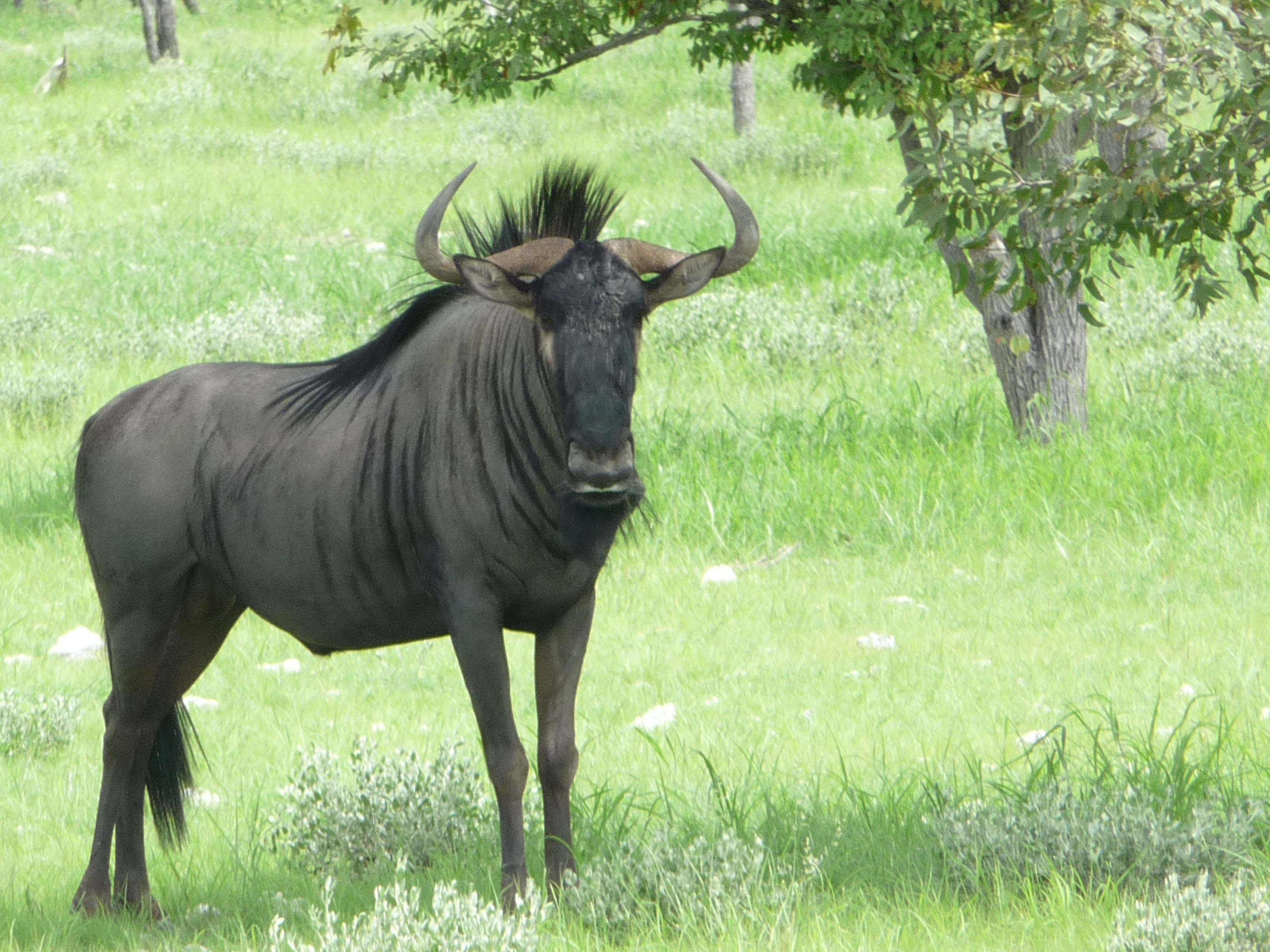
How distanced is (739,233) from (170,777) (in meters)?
2.58

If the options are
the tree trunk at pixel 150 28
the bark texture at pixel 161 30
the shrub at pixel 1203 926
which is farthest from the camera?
the bark texture at pixel 161 30

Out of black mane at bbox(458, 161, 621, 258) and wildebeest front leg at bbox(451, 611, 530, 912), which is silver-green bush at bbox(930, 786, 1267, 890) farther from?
black mane at bbox(458, 161, 621, 258)

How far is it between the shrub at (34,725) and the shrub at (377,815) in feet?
5.12

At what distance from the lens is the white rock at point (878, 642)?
6.62 meters

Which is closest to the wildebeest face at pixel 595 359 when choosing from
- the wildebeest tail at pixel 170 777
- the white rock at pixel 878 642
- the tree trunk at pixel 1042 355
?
the wildebeest tail at pixel 170 777

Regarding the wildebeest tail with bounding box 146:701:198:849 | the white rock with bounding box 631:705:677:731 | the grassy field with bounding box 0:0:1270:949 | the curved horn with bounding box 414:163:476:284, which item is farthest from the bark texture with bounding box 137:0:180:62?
the curved horn with bounding box 414:163:476:284

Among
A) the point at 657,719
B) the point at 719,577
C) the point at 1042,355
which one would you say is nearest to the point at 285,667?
the point at 657,719

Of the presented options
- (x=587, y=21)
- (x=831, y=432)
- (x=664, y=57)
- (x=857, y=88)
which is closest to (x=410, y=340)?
(x=857, y=88)

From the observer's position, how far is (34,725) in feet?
19.5

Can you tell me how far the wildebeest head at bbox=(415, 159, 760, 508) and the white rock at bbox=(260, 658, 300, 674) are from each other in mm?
3364

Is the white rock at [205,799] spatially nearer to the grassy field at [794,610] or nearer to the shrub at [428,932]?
the grassy field at [794,610]

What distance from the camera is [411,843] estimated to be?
15.5ft

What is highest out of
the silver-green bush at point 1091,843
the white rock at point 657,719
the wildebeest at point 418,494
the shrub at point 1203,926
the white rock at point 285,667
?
the wildebeest at point 418,494

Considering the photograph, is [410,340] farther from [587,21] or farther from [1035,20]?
[587,21]
